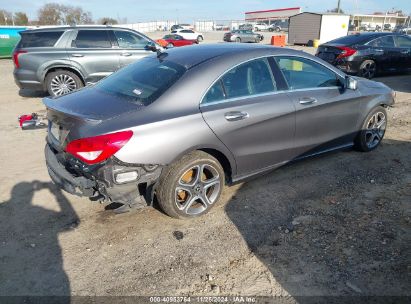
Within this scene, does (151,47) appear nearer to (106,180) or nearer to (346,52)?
(106,180)

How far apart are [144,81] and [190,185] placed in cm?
115

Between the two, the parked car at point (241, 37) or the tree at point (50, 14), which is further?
the tree at point (50, 14)

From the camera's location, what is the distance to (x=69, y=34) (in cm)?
823

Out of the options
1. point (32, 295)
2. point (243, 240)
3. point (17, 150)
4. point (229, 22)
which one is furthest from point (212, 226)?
point (229, 22)

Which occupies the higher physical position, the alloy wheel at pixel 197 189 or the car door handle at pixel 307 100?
the car door handle at pixel 307 100

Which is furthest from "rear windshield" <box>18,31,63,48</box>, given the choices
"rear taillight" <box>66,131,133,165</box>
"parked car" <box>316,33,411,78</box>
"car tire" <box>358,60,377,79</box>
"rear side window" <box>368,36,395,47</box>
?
"rear side window" <box>368,36,395,47</box>

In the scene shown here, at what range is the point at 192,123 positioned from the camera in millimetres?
3152

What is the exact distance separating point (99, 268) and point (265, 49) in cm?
284

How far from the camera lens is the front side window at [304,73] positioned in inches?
157

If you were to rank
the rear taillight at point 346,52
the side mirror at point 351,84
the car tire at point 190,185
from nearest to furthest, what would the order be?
the car tire at point 190,185 < the side mirror at point 351,84 < the rear taillight at point 346,52

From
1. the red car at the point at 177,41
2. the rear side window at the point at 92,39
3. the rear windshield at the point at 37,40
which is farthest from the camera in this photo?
the red car at the point at 177,41

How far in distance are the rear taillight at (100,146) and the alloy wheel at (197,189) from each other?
70 centimetres

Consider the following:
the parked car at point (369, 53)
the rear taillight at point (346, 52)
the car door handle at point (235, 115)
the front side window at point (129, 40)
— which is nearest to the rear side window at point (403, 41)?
the parked car at point (369, 53)

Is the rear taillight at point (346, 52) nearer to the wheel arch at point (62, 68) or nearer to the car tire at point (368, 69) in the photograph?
the car tire at point (368, 69)
